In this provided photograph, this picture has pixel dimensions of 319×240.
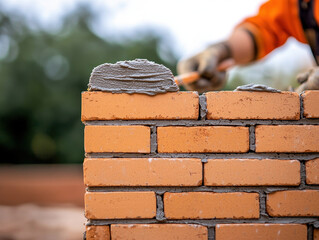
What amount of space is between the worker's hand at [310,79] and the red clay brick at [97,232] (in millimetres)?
1072

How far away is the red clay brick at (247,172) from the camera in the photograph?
→ 128 cm

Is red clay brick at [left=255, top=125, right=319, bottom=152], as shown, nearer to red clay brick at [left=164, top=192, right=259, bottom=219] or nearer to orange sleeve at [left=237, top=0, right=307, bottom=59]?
red clay brick at [left=164, top=192, right=259, bottom=219]

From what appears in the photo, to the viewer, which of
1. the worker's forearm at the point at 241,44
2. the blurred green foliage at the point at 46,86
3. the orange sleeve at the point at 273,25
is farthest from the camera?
the blurred green foliage at the point at 46,86

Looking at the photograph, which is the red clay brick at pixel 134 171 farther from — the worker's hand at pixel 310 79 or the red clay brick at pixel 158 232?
the worker's hand at pixel 310 79

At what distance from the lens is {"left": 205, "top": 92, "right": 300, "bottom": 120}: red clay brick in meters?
1.29

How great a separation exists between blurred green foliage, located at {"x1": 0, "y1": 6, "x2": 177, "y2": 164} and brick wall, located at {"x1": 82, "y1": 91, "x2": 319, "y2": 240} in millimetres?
8006

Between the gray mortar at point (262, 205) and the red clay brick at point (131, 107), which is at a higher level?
the red clay brick at point (131, 107)

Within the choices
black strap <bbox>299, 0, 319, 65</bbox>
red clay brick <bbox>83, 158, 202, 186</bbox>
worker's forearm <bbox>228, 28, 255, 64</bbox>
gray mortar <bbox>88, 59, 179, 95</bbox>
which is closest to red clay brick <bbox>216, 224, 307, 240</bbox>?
red clay brick <bbox>83, 158, 202, 186</bbox>

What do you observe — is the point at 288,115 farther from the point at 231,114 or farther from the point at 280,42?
the point at 280,42

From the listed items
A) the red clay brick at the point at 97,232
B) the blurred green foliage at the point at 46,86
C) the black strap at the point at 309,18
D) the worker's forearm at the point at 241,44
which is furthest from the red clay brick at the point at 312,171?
the blurred green foliage at the point at 46,86

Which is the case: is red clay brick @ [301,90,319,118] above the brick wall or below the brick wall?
above

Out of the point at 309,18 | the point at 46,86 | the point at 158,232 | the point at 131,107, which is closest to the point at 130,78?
the point at 131,107

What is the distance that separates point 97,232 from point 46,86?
8580 mm

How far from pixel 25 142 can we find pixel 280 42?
27.5ft
